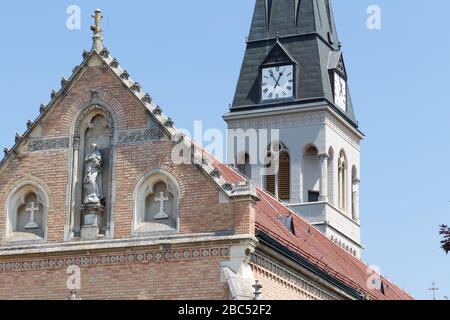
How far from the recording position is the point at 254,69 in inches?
2827

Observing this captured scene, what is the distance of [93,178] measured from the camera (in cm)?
3666

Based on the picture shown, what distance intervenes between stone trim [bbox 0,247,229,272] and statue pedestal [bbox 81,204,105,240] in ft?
1.86

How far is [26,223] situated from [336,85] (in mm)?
37020

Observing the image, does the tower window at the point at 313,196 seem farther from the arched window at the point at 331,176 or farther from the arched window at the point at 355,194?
the arched window at the point at 355,194

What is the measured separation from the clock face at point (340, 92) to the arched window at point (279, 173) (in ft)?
14.8

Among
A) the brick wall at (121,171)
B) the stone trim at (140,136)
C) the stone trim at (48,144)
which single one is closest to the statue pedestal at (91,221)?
the brick wall at (121,171)

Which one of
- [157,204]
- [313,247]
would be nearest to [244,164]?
[313,247]

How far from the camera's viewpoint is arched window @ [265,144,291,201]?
68.7 metres

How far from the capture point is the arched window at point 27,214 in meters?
37.2

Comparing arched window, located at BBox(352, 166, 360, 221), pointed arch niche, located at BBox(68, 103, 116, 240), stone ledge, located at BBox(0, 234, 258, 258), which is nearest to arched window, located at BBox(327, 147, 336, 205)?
arched window, located at BBox(352, 166, 360, 221)
